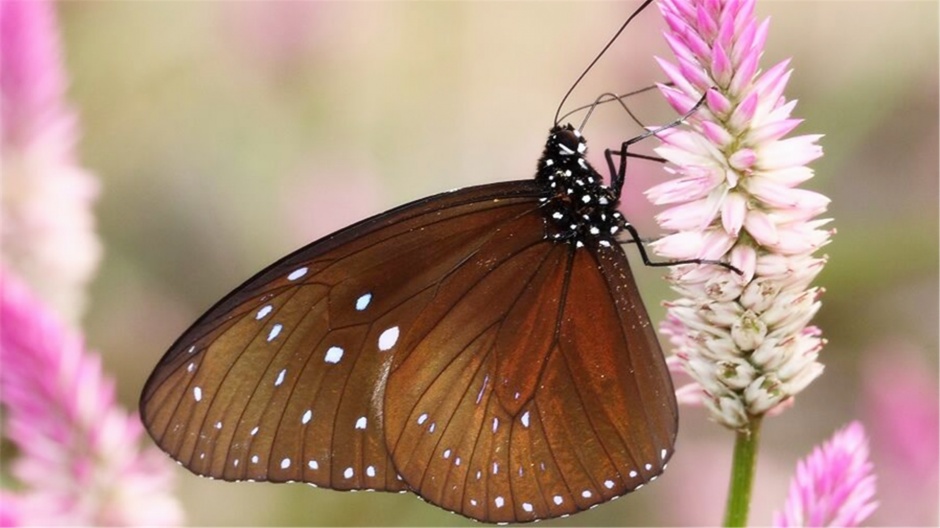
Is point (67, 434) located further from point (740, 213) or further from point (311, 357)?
point (740, 213)

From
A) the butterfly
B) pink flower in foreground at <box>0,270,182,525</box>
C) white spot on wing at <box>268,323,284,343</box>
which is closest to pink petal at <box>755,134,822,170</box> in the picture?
the butterfly

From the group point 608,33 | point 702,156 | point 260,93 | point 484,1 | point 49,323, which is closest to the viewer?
point 702,156

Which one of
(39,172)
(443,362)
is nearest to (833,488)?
(443,362)

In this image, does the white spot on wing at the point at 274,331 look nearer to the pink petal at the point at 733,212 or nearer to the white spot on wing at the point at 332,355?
the white spot on wing at the point at 332,355

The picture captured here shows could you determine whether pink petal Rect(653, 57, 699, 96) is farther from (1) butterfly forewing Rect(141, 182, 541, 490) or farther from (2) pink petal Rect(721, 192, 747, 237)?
(1) butterfly forewing Rect(141, 182, 541, 490)

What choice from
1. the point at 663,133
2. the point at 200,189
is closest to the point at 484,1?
the point at 200,189

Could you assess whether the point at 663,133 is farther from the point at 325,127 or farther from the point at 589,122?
the point at 325,127

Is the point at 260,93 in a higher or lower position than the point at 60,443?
higher
